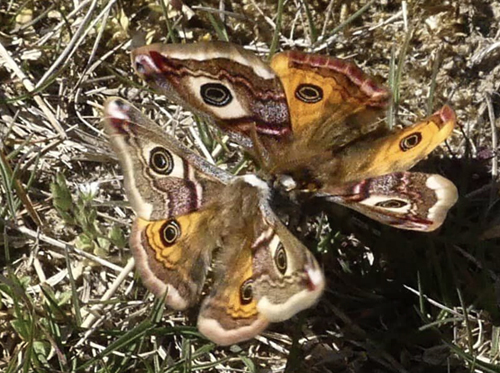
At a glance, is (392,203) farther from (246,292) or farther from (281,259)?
(246,292)

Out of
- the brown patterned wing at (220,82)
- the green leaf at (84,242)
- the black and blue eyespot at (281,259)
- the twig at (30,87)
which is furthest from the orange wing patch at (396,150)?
the twig at (30,87)

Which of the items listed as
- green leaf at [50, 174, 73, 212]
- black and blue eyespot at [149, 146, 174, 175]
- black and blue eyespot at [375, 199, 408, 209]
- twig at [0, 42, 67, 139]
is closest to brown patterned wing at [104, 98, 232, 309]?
black and blue eyespot at [149, 146, 174, 175]

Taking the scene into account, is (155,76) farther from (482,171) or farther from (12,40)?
(482,171)

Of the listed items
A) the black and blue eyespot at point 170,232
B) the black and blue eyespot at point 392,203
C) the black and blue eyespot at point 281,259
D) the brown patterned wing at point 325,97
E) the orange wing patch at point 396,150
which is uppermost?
the brown patterned wing at point 325,97

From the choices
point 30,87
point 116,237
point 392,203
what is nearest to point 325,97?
point 392,203

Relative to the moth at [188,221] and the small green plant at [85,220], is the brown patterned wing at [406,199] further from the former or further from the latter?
the small green plant at [85,220]

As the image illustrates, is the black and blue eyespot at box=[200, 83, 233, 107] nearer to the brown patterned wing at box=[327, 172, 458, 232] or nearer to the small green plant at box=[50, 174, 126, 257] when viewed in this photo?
the brown patterned wing at box=[327, 172, 458, 232]

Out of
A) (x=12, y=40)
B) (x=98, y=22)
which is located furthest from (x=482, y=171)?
(x=12, y=40)
